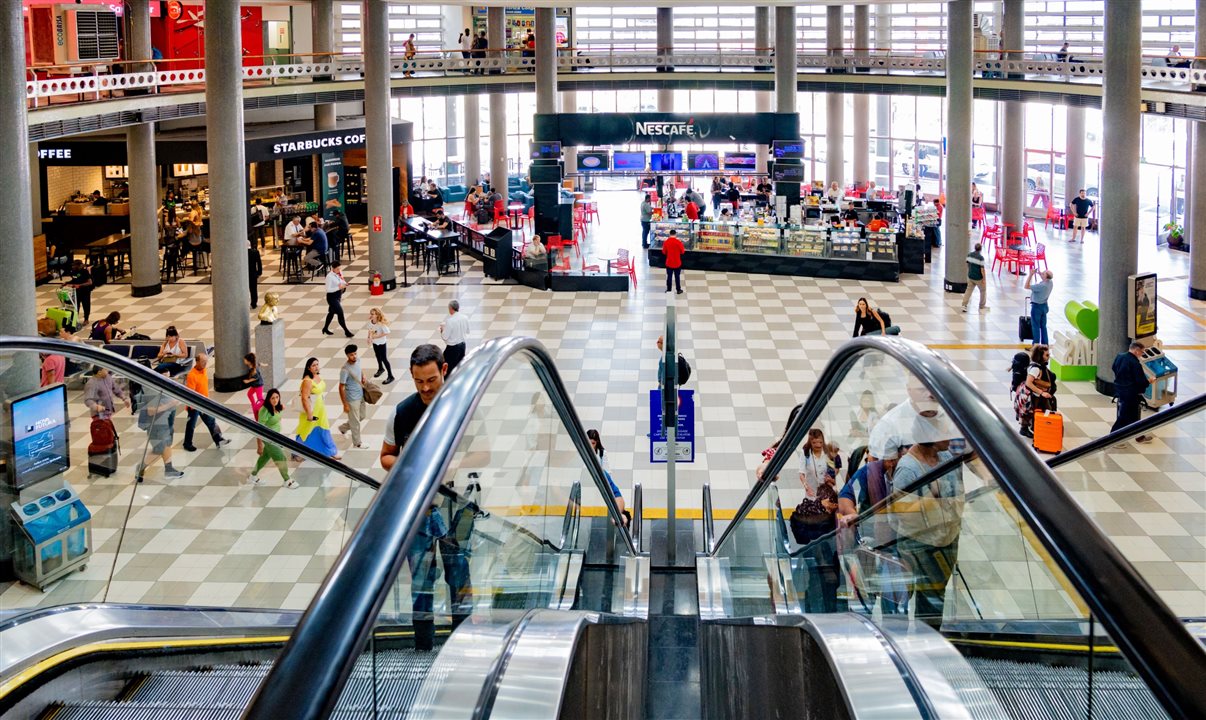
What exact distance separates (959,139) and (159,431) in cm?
1980

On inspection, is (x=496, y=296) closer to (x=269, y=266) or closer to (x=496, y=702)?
(x=269, y=266)

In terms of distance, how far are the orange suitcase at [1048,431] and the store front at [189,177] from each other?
17.3 m

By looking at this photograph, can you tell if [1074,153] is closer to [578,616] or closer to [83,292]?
[83,292]

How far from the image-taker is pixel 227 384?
16016 mm

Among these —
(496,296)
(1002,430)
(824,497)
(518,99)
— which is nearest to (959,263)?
(496,296)

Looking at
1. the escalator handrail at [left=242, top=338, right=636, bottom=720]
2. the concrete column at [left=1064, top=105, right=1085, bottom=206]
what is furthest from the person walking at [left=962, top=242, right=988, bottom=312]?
the escalator handrail at [left=242, top=338, right=636, bottom=720]

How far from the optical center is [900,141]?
41500 millimetres

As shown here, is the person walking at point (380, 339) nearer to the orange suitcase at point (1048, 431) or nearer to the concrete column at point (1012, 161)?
the orange suitcase at point (1048, 431)

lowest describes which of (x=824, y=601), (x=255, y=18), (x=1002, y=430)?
(x=824, y=601)

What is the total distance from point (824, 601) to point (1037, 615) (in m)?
2.00

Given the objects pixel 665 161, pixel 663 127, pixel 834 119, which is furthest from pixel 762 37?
pixel 663 127

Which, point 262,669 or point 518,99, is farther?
point 518,99

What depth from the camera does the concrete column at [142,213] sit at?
21906mm

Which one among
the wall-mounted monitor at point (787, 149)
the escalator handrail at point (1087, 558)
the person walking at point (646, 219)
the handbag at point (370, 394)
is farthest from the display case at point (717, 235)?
the escalator handrail at point (1087, 558)
